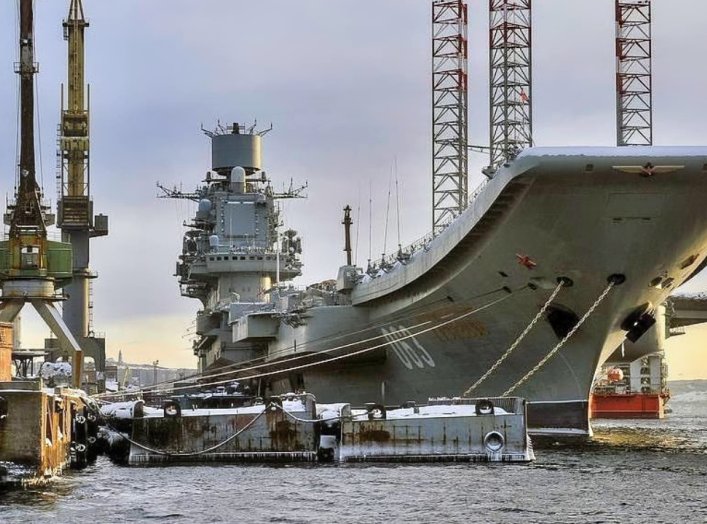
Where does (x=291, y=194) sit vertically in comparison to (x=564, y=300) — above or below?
above

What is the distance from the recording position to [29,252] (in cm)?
3875

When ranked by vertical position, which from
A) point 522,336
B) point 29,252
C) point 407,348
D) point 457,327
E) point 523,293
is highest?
point 29,252

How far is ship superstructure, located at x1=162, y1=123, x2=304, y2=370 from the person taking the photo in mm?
53375

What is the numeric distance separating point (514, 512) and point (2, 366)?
10.3 metres

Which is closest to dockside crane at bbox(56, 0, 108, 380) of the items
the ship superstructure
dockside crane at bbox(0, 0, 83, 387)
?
the ship superstructure

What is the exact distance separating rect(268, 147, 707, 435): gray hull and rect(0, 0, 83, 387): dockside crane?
7.58 metres

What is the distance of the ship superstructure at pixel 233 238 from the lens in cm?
5338

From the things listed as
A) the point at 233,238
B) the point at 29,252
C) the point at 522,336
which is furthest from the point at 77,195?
the point at 522,336

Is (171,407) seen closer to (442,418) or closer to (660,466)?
(442,418)

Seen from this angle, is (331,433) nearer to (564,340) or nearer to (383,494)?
(383,494)

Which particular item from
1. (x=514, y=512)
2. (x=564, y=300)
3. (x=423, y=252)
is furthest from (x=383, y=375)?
(x=514, y=512)

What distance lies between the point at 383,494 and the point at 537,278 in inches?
409

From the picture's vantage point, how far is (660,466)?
24.8m

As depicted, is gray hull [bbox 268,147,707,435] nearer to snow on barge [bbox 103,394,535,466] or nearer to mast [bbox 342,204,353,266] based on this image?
snow on barge [bbox 103,394,535,466]
